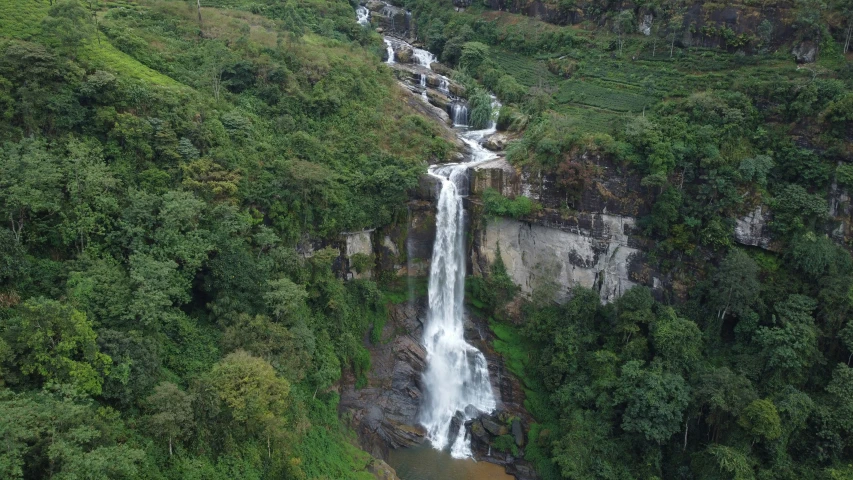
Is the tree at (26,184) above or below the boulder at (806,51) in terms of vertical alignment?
below

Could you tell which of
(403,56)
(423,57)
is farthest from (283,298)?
(423,57)

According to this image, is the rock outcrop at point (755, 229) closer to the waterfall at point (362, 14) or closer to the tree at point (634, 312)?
the tree at point (634, 312)

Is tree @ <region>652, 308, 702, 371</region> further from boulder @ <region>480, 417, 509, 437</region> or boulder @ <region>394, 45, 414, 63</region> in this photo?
boulder @ <region>394, 45, 414, 63</region>

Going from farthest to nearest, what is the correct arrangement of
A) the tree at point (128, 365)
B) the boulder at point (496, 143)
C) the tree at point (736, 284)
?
1. the boulder at point (496, 143)
2. the tree at point (736, 284)
3. the tree at point (128, 365)

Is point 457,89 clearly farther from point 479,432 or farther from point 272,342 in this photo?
point 272,342

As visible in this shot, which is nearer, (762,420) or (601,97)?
(762,420)

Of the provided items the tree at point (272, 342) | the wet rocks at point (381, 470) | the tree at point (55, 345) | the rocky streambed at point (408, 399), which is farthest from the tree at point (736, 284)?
the tree at point (55, 345)
